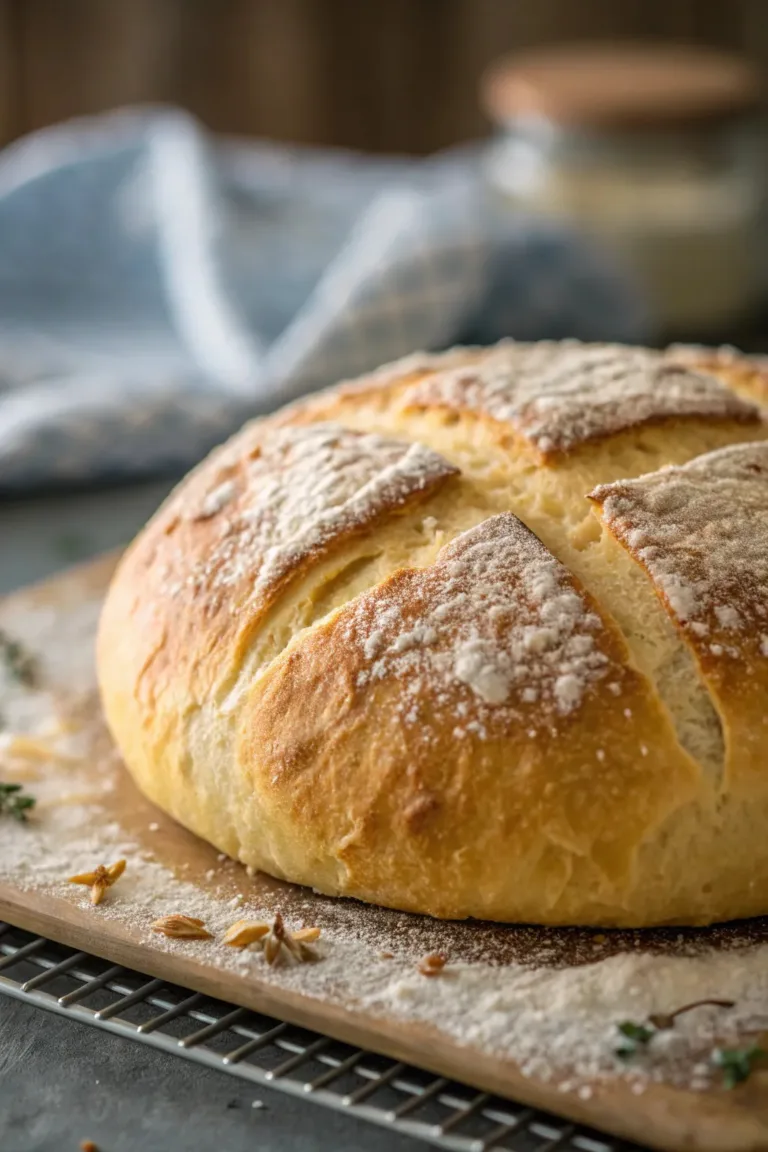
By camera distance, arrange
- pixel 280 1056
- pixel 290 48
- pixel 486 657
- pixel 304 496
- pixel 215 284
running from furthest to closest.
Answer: pixel 290 48, pixel 215 284, pixel 304 496, pixel 486 657, pixel 280 1056

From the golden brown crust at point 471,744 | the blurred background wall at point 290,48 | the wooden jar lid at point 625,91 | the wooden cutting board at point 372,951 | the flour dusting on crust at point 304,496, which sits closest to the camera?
the wooden cutting board at point 372,951

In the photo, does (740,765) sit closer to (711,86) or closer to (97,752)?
(97,752)

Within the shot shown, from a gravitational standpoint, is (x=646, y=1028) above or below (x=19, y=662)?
below

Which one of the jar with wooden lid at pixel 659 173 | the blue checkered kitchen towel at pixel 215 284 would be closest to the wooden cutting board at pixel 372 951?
the blue checkered kitchen towel at pixel 215 284

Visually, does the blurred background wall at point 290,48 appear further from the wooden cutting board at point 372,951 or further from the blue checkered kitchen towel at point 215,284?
the wooden cutting board at point 372,951

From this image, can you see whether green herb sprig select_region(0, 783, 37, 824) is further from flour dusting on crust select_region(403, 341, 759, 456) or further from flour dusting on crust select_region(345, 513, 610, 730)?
flour dusting on crust select_region(403, 341, 759, 456)

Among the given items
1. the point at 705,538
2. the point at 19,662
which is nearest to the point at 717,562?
the point at 705,538

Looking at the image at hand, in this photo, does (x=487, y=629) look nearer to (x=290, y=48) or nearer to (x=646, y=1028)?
(x=646, y=1028)
